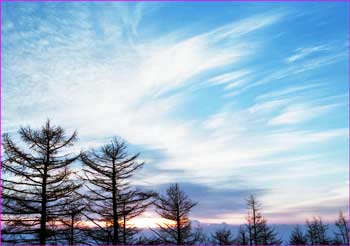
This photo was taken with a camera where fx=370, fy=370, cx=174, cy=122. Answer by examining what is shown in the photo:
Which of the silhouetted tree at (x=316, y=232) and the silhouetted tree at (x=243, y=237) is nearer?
the silhouetted tree at (x=243, y=237)

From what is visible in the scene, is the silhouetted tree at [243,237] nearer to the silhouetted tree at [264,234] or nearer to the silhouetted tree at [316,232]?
the silhouetted tree at [264,234]

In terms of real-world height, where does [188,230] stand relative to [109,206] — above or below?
below

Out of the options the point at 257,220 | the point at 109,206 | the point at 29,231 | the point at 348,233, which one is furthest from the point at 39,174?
the point at 348,233

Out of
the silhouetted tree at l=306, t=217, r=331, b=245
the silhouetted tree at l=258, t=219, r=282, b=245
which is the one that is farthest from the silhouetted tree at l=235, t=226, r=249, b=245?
the silhouetted tree at l=306, t=217, r=331, b=245

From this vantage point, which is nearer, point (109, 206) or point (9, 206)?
point (9, 206)

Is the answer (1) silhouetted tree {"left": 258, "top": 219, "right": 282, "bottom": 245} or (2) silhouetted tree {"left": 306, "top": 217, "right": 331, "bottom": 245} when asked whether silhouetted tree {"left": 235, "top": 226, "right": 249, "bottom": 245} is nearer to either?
(1) silhouetted tree {"left": 258, "top": 219, "right": 282, "bottom": 245}

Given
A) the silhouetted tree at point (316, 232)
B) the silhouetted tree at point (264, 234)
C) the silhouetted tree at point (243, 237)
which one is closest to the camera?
the silhouetted tree at point (243, 237)

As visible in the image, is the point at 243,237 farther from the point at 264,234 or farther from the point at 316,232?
the point at 316,232

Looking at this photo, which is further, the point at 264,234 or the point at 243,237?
the point at 264,234

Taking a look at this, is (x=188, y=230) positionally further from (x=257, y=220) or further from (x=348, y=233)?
(x=348, y=233)

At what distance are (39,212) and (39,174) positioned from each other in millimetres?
1939

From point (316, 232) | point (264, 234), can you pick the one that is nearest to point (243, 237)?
point (264, 234)

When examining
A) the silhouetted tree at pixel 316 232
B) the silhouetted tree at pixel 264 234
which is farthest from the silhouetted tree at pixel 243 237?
the silhouetted tree at pixel 316 232

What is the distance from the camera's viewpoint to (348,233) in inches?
1880
